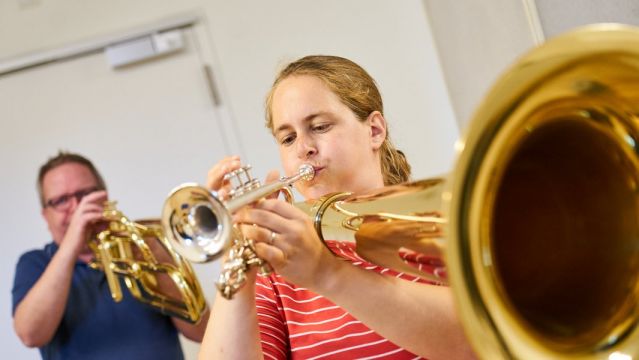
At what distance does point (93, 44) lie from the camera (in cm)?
273

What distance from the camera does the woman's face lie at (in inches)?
Answer: 44.8

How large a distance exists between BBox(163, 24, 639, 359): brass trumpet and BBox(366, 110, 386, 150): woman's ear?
21 cm

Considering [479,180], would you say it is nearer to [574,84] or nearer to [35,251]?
[574,84]

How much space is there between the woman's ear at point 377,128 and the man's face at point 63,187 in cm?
127

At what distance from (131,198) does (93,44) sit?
54 cm

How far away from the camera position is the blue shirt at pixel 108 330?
203 centimetres

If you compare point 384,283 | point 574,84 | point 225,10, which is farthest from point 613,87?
point 225,10

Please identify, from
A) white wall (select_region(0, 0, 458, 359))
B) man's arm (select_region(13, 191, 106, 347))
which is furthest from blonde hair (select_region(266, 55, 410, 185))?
white wall (select_region(0, 0, 458, 359))

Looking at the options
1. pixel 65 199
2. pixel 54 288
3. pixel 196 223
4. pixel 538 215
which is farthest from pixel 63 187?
pixel 538 215

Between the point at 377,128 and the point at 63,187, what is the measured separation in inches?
54.3

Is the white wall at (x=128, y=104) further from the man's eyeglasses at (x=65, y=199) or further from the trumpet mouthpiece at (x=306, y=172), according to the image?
the trumpet mouthpiece at (x=306, y=172)

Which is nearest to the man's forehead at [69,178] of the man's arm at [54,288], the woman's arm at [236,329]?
the man's arm at [54,288]

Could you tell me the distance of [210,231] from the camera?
888 mm

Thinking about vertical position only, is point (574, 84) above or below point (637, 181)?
above
